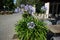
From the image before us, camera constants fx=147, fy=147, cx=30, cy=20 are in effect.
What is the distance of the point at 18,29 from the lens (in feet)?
17.8

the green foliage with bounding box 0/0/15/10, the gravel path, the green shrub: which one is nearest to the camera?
the green shrub

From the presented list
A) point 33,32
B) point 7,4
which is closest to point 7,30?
point 33,32

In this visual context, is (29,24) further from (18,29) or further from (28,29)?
(18,29)

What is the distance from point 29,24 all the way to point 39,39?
676mm

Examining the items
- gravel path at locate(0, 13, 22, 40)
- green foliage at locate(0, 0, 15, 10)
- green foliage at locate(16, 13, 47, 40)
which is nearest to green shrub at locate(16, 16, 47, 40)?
green foliage at locate(16, 13, 47, 40)

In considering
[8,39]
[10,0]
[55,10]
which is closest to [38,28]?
[8,39]

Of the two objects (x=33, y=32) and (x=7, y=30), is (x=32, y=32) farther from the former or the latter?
(x=7, y=30)

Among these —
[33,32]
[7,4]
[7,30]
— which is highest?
[33,32]

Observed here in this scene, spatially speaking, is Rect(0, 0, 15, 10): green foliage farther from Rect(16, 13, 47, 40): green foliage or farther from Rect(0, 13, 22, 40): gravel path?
Rect(16, 13, 47, 40): green foliage

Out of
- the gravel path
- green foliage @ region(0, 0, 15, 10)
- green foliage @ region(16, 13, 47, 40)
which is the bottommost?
green foliage @ region(0, 0, 15, 10)

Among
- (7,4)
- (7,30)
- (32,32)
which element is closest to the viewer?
(32,32)

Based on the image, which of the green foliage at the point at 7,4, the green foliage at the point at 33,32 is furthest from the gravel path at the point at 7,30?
the green foliage at the point at 7,4

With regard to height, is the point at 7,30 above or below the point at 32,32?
below

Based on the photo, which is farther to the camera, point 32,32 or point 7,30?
point 7,30
